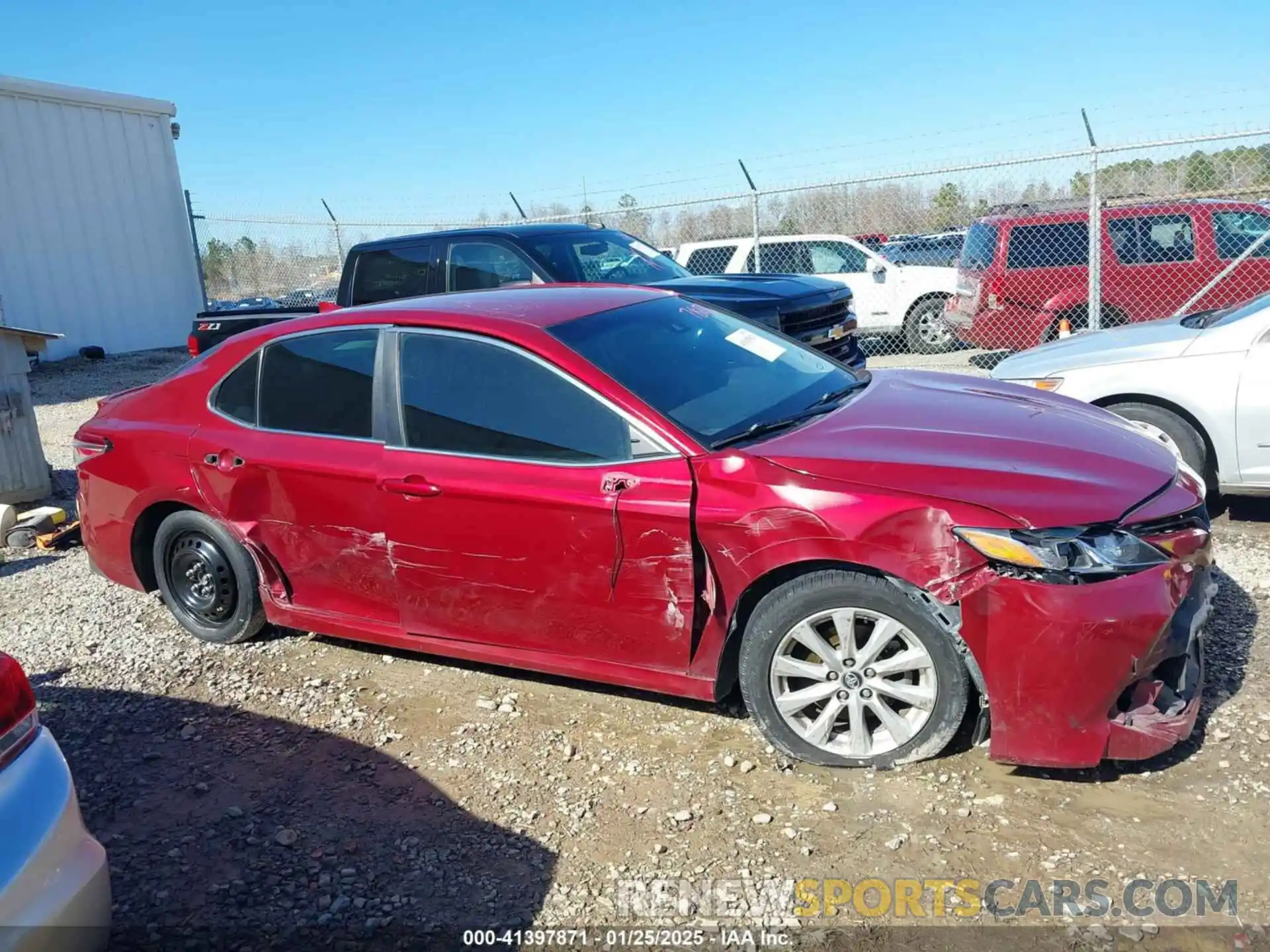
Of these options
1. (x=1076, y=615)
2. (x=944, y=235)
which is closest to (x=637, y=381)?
(x=1076, y=615)

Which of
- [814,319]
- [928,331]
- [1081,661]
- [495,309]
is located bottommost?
[928,331]

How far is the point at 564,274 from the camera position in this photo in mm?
8062

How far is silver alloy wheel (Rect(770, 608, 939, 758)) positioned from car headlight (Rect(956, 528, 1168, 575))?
39 centimetres

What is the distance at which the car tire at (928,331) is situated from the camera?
13.4 meters

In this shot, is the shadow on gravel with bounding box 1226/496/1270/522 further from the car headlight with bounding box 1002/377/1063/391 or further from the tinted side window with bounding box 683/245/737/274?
the tinted side window with bounding box 683/245/737/274

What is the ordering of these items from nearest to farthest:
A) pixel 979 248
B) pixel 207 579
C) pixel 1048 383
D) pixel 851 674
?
pixel 851 674
pixel 207 579
pixel 1048 383
pixel 979 248

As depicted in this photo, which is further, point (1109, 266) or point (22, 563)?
point (1109, 266)

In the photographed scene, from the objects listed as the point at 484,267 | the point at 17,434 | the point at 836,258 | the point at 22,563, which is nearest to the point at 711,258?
the point at 836,258

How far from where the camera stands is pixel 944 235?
46.6 feet

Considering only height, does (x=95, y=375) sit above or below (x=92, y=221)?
below

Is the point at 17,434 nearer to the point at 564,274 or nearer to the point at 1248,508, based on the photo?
the point at 564,274

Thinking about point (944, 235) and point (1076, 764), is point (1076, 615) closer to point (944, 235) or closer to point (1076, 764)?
point (1076, 764)

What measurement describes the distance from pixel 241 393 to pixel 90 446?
1009mm

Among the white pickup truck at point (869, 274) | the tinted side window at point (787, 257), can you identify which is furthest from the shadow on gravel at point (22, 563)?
the tinted side window at point (787, 257)
